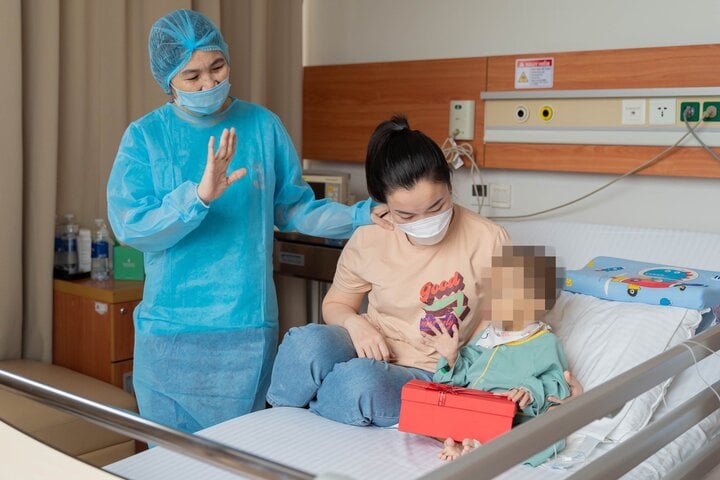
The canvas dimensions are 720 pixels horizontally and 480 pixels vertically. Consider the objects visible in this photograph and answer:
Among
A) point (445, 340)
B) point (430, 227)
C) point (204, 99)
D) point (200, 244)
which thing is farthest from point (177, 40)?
point (445, 340)

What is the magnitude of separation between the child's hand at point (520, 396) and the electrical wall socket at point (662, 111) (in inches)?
57.2

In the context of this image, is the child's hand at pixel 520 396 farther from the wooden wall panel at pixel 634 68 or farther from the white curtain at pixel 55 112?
the white curtain at pixel 55 112

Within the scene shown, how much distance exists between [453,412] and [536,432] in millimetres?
641

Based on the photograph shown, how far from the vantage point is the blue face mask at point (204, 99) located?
2148 mm

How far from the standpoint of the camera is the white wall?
2.96 m

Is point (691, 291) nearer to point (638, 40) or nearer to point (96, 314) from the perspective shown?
point (638, 40)

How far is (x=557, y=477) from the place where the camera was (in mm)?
1743

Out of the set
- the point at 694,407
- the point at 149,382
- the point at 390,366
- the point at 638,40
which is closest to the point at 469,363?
the point at 390,366

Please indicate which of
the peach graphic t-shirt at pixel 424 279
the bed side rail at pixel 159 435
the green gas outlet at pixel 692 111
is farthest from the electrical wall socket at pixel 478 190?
the bed side rail at pixel 159 435

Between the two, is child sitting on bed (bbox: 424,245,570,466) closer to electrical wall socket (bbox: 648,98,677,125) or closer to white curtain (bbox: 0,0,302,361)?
electrical wall socket (bbox: 648,98,677,125)

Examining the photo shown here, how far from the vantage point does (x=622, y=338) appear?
218cm

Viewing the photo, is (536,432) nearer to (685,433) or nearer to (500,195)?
(685,433)

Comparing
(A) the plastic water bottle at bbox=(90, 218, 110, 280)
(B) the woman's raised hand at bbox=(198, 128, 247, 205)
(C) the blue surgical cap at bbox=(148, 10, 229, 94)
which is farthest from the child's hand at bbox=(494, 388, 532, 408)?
(A) the plastic water bottle at bbox=(90, 218, 110, 280)

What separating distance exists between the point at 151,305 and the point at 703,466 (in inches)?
56.7
